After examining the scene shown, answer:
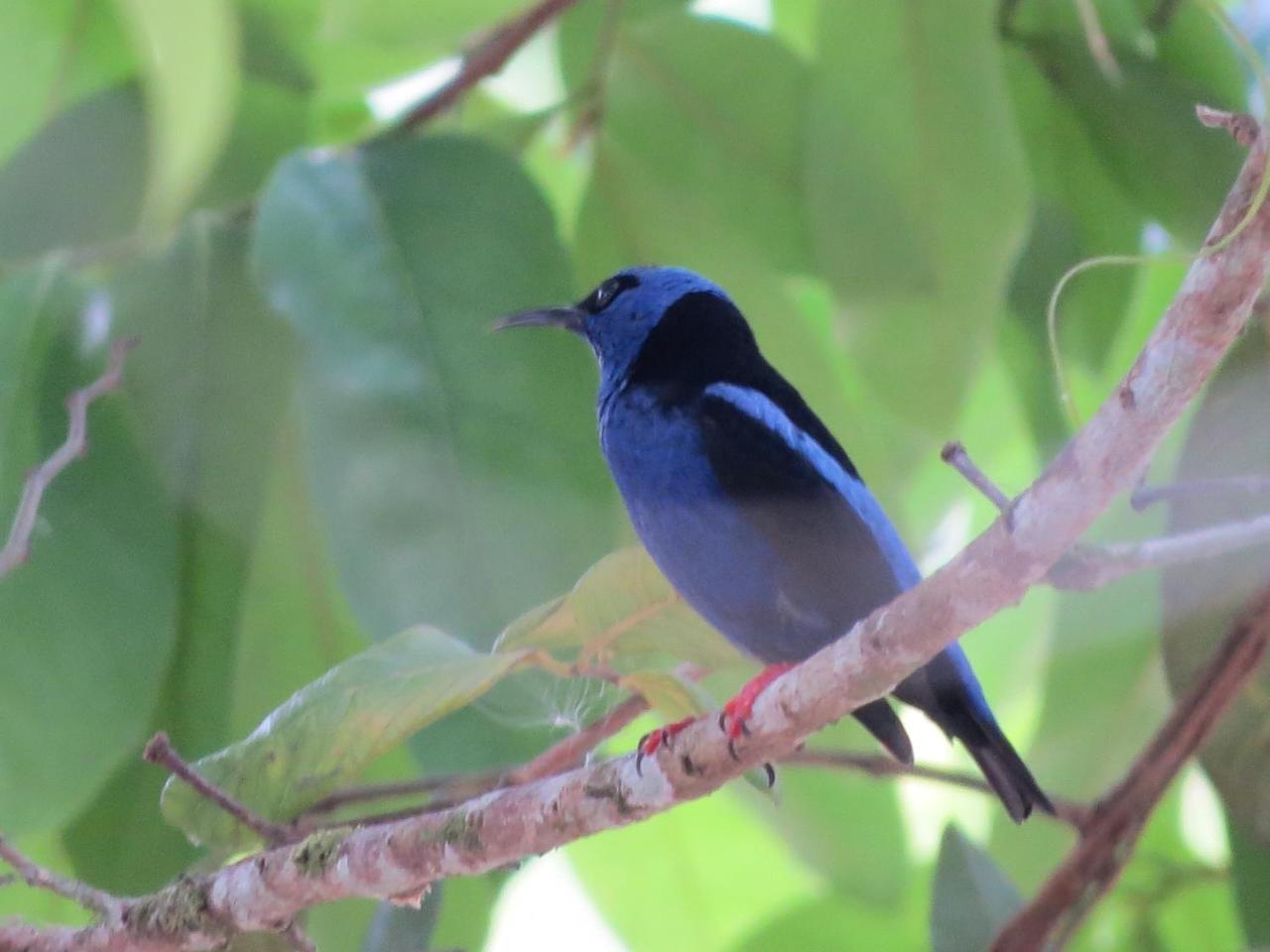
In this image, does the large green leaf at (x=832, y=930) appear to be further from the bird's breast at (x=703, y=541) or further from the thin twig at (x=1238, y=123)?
the thin twig at (x=1238, y=123)

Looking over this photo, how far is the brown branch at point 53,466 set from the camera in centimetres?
168

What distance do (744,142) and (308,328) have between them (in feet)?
2.66

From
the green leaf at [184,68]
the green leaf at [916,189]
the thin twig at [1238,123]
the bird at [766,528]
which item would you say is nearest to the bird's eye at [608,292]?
the bird at [766,528]

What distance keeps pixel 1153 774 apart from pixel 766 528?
0.67 m

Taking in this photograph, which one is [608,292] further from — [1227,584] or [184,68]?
[1227,584]

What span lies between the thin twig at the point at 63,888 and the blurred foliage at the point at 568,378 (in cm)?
30

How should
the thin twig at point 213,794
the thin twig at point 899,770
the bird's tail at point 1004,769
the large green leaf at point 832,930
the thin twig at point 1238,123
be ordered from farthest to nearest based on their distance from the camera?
the large green leaf at point 832,930, the thin twig at point 899,770, the bird's tail at point 1004,769, the thin twig at point 213,794, the thin twig at point 1238,123

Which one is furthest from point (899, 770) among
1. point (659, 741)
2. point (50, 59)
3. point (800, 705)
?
point (50, 59)

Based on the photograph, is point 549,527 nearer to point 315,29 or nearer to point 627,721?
point 627,721

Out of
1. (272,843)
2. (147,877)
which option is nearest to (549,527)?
(272,843)

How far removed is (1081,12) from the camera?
7.64 ft

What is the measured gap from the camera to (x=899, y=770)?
184 centimetres

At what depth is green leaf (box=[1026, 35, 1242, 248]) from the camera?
7.12 feet

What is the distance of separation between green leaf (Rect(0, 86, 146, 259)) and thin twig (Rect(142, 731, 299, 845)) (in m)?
1.18
